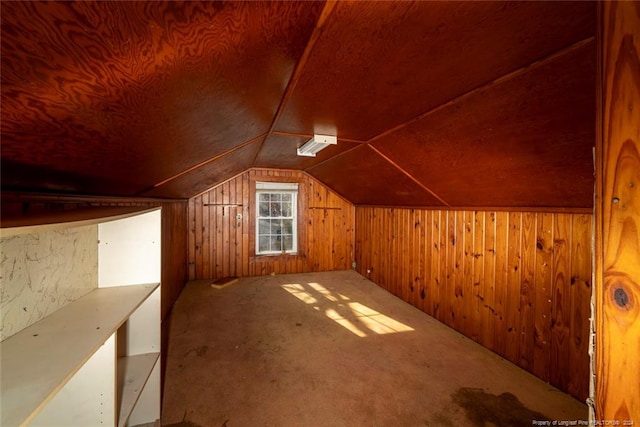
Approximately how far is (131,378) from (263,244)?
332cm

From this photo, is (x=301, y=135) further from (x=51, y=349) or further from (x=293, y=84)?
(x=51, y=349)

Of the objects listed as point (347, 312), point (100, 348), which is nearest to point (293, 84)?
point (100, 348)

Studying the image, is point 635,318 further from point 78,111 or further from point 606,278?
point 78,111

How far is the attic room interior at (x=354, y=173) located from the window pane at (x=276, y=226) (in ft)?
5.68

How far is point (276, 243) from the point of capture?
15.1 feet

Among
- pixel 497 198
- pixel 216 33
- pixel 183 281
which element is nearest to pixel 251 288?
pixel 183 281

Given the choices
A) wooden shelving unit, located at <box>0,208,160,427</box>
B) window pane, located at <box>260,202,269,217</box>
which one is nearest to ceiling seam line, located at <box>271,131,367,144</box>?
wooden shelving unit, located at <box>0,208,160,427</box>

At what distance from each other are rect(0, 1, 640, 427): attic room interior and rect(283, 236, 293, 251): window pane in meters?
1.61

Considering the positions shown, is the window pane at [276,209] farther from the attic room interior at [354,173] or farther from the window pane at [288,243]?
the attic room interior at [354,173]

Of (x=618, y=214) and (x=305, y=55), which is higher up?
(x=305, y=55)

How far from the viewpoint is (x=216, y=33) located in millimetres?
647

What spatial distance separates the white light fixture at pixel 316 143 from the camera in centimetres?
202

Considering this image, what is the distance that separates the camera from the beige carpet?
150 centimetres

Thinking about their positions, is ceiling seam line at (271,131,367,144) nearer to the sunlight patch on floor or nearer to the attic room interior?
the attic room interior
